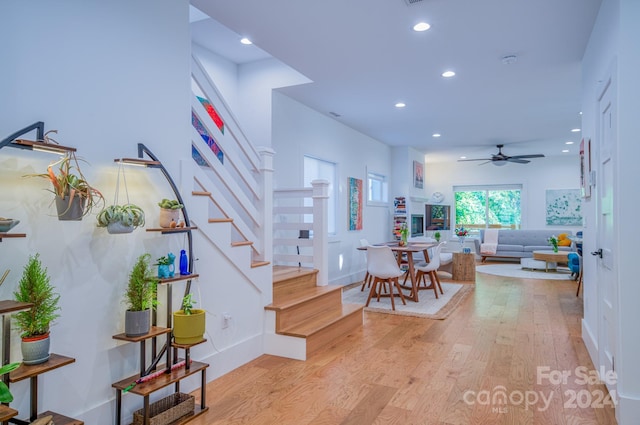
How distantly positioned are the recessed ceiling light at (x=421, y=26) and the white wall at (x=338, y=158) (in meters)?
2.10

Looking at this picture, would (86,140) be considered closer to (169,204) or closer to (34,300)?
(169,204)

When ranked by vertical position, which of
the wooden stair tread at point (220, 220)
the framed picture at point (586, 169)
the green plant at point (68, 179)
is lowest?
the wooden stair tread at point (220, 220)

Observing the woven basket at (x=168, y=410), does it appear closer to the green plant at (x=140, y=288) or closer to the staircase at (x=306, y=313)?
the green plant at (x=140, y=288)

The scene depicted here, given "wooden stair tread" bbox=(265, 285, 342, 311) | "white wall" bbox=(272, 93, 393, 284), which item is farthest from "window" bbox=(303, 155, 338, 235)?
"wooden stair tread" bbox=(265, 285, 342, 311)

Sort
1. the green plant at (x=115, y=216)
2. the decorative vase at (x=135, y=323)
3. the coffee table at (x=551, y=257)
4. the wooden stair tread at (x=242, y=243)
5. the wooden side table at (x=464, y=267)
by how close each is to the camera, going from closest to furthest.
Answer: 1. the green plant at (x=115, y=216)
2. the decorative vase at (x=135, y=323)
3. the wooden stair tread at (x=242, y=243)
4. the wooden side table at (x=464, y=267)
5. the coffee table at (x=551, y=257)

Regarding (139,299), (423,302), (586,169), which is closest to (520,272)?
(423,302)

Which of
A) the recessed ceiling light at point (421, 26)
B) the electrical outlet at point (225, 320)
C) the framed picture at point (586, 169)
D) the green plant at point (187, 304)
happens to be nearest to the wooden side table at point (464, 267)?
the framed picture at point (586, 169)

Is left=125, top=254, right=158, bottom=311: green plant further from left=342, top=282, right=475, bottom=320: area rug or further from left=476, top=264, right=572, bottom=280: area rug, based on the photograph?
left=476, top=264, right=572, bottom=280: area rug

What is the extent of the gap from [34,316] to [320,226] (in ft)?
8.91

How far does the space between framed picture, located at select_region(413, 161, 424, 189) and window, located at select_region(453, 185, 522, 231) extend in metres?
2.35

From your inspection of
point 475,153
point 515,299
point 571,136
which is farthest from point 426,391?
point 475,153

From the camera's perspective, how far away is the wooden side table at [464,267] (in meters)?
7.13

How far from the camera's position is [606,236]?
8.82 ft

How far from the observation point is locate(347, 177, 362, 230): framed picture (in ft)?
22.1
